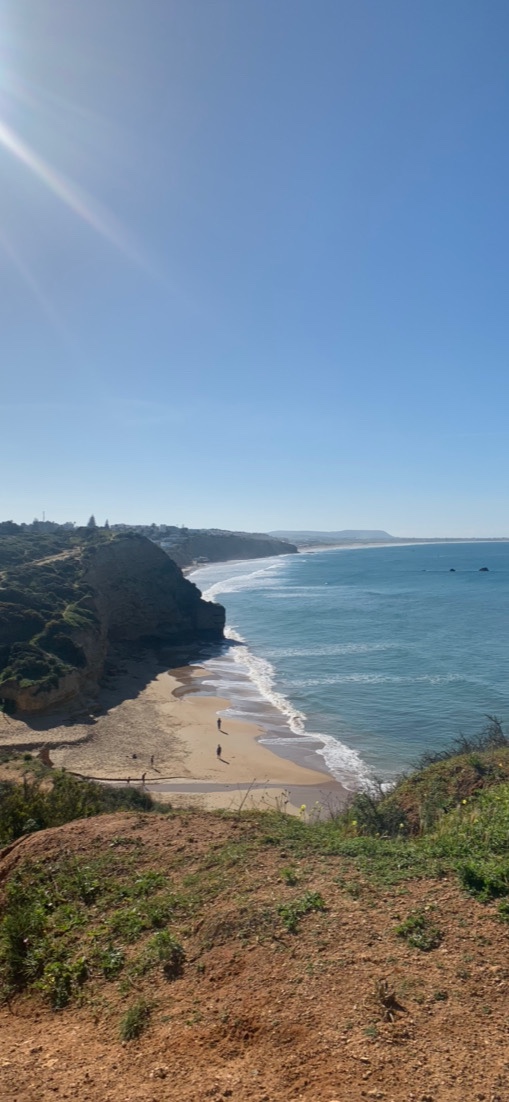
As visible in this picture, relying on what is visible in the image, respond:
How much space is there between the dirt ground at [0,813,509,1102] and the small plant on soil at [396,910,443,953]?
8 centimetres

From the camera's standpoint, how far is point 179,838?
9039 millimetres

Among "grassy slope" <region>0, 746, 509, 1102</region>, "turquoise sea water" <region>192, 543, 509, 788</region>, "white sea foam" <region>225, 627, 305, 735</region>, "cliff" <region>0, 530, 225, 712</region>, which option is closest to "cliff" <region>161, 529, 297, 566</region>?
"turquoise sea water" <region>192, 543, 509, 788</region>

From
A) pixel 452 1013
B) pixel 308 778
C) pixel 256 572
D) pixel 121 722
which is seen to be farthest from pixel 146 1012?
pixel 256 572

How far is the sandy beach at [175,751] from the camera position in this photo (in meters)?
21.9

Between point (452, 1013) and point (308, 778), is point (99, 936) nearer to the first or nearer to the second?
point (452, 1013)

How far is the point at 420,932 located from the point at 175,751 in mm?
22555

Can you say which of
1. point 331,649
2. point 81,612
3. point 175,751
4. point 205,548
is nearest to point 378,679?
point 331,649

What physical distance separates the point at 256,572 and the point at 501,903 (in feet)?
A: 425

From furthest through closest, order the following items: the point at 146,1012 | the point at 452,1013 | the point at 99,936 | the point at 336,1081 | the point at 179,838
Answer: the point at 179,838, the point at 99,936, the point at 146,1012, the point at 452,1013, the point at 336,1081

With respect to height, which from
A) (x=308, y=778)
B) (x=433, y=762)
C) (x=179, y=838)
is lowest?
(x=308, y=778)

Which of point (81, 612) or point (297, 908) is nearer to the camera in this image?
point (297, 908)

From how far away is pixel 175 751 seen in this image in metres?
27.3

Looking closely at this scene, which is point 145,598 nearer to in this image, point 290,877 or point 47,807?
point 47,807

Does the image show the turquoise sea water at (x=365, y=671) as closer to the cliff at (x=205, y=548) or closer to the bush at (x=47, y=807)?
the bush at (x=47, y=807)
